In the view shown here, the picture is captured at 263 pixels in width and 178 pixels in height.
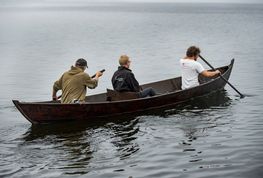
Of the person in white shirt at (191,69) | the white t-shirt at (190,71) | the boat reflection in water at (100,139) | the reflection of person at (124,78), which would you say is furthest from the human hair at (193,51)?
the reflection of person at (124,78)

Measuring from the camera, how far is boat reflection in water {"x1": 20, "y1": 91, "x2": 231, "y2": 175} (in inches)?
421

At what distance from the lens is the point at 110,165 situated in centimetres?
1041

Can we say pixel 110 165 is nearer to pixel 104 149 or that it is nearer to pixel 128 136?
pixel 104 149

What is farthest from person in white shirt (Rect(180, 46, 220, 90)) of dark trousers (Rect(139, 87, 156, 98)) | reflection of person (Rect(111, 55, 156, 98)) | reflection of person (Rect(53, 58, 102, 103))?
reflection of person (Rect(53, 58, 102, 103))

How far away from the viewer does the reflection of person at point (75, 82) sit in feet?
45.4

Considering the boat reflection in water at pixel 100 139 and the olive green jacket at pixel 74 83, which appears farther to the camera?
the olive green jacket at pixel 74 83

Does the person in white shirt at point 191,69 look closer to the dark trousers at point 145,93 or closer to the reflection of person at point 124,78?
the dark trousers at point 145,93

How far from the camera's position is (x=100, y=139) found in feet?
41.1

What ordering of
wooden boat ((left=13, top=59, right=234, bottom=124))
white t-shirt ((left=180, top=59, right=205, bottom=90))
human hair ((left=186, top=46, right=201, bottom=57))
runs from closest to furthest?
wooden boat ((left=13, top=59, right=234, bottom=124)), human hair ((left=186, top=46, right=201, bottom=57)), white t-shirt ((left=180, top=59, right=205, bottom=90))

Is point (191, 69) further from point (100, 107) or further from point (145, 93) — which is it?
point (100, 107)

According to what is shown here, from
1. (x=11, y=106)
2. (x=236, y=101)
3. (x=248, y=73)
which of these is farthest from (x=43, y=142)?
(x=248, y=73)

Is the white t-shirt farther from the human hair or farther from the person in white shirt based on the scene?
the human hair

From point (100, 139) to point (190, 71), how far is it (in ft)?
17.1

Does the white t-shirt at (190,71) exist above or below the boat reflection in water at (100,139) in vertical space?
above
